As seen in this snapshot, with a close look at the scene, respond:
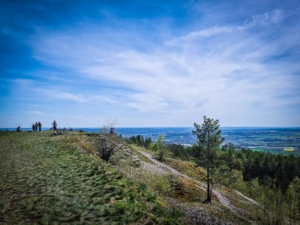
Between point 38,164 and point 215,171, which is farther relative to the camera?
point 215,171

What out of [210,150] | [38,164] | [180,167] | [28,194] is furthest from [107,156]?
[180,167]

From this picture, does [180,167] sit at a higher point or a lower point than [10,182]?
lower

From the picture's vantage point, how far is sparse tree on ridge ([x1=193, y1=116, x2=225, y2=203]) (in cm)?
2778

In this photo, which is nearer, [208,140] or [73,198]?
[73,198]

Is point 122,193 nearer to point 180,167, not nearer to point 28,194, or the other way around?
point 28,194

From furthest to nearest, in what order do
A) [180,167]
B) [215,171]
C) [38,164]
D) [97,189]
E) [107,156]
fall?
[180,167] → [215,171] → [107,156] → [38,164] → [97,189]

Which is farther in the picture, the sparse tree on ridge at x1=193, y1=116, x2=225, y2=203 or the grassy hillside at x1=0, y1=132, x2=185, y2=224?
the sparse tree on ridge at x1=193, y1=116, x2=225, y2=203

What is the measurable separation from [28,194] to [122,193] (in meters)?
4.89

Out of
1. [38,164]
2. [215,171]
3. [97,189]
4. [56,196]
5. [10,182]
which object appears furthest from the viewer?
Result: [215,171]

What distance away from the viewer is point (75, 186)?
10625 mm

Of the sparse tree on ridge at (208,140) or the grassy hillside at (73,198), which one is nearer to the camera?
the grassy hillside at (73,198)

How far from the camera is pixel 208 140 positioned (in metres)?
28.4

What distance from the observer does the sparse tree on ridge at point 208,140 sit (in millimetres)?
27781

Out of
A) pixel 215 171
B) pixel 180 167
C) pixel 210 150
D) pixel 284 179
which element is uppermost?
pixel 210 150
